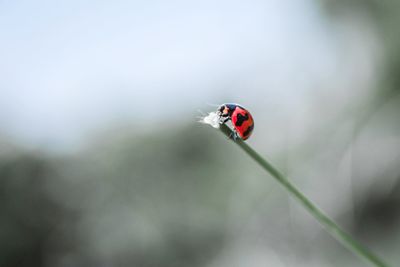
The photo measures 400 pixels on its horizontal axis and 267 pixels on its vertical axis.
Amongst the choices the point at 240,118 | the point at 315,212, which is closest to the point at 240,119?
the point at 240,118

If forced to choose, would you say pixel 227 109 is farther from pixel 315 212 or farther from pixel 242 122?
pixel 315 212

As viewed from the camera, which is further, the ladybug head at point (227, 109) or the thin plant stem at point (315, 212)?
the ladybug head at point (227, 109)

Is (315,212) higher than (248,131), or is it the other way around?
(315,212)

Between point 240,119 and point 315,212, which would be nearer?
point 315,212

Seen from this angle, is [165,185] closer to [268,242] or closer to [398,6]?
[268,242]

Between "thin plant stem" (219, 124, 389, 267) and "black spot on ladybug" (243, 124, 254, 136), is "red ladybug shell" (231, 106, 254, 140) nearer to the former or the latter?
"black spot on ladybug" (243, 124, 254, 136)

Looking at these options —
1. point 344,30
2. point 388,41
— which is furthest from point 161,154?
point 388,41

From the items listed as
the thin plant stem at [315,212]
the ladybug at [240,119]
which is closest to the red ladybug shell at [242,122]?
the ladybug at [240,119]

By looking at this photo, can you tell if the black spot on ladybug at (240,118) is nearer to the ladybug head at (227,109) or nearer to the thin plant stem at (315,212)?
the ladybug head at (227,109)

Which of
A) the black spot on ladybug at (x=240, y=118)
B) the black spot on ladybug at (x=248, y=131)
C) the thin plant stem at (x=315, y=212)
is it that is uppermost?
the thin plant stem at (x=315, y=212)
